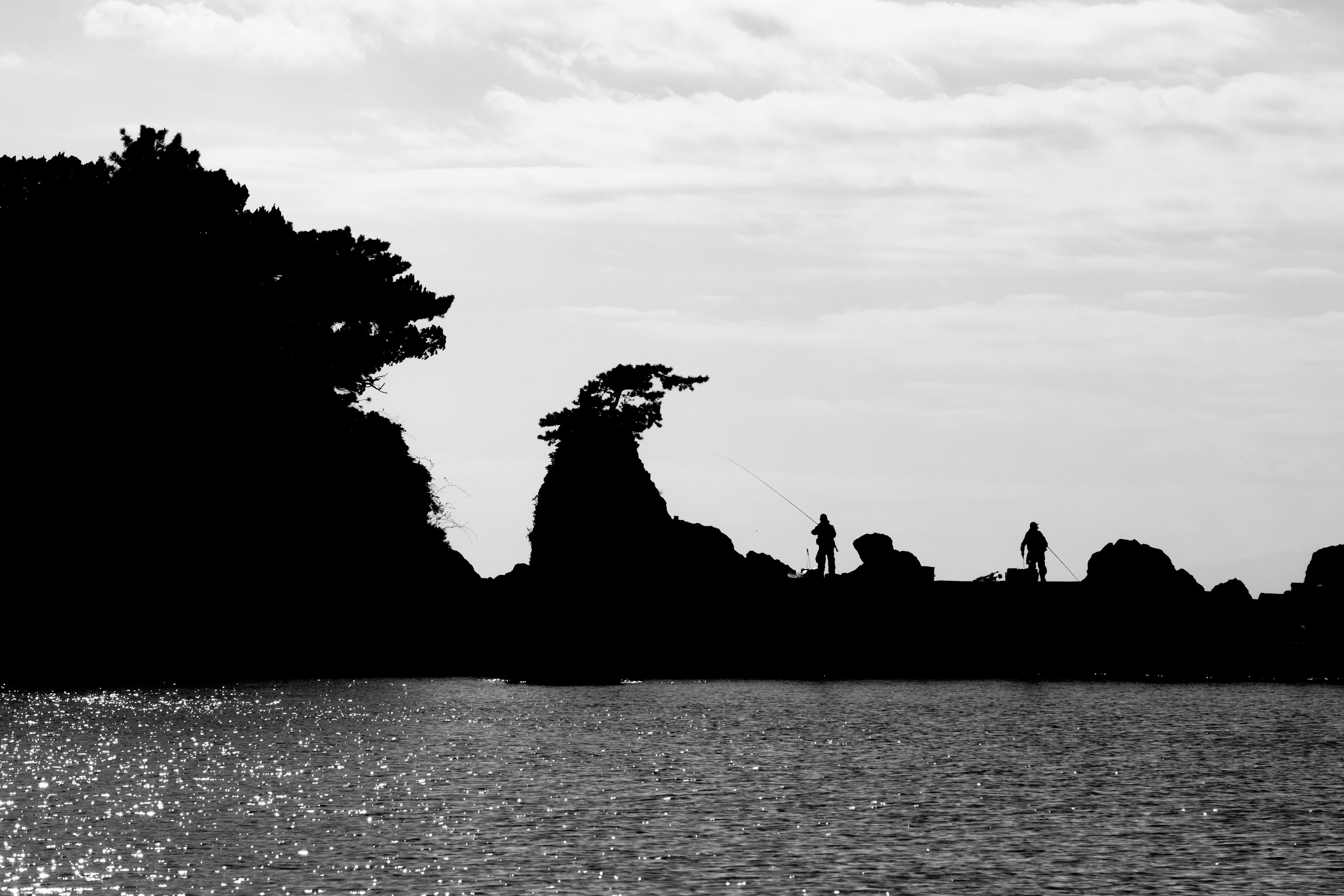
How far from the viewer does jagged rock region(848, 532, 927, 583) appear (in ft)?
178

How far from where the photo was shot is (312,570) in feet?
184

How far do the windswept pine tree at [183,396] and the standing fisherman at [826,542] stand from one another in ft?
42.5

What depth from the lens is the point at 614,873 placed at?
1944 cm

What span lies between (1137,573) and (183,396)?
1204 inches

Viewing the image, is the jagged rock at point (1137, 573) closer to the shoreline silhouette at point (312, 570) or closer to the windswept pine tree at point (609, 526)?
the shoreline silhouette at point (312, 570)

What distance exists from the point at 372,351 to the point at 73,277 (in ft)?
34.8

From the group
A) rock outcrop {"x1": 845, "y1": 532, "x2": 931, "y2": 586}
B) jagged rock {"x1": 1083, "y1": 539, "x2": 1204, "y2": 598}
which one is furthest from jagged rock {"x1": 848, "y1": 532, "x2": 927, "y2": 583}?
jagged rock {"x1": 1083, "y1": 539, "x2": 1204, "y2": 598}

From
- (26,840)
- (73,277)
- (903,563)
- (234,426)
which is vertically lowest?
(26,840)

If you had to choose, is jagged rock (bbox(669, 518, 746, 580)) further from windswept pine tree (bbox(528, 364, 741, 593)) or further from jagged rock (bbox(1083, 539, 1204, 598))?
jagged rock (bbox(1083, 539, 1204, 598))

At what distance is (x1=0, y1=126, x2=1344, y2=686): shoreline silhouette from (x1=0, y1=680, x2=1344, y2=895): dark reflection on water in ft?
28.7

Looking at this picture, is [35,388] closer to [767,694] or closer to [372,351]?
[372,351]

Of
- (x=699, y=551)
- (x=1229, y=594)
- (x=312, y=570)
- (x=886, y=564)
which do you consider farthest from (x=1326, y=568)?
(x=312, y=570)

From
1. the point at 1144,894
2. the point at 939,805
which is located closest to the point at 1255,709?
the point at 939,805

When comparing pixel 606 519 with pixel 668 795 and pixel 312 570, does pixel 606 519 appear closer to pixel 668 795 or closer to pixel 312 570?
pixel 312 570
